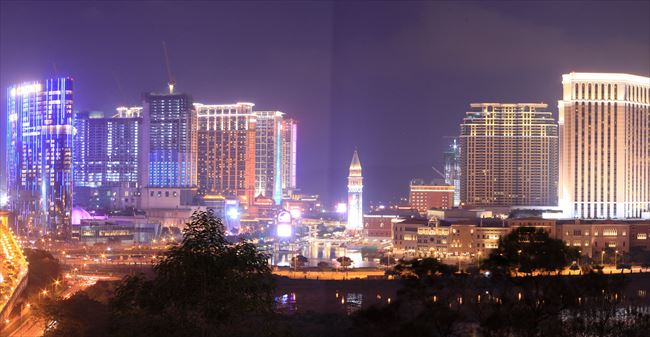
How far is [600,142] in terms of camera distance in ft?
94.9

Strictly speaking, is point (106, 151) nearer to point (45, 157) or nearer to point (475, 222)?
point (45, 157)

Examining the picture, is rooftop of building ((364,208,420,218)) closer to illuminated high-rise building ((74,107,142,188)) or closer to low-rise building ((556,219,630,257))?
low-rise building ((556,219,630,257))

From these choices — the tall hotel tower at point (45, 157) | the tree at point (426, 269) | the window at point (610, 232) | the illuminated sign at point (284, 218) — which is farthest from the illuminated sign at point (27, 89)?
the tree at point (426, 269)

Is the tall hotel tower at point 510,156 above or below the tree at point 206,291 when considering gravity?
above

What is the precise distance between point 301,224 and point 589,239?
1713 cm

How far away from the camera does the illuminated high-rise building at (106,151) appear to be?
43.8m

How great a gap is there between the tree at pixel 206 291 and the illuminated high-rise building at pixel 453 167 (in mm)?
31883

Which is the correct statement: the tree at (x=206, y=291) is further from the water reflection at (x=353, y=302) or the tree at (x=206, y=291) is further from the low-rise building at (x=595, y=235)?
the low-rise building at (x=595, y=235)

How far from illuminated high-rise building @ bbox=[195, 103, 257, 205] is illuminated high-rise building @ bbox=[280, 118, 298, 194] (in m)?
4.64

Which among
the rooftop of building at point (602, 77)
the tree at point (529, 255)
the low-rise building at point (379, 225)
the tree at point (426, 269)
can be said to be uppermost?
the rooftop of building at point (602, 77)

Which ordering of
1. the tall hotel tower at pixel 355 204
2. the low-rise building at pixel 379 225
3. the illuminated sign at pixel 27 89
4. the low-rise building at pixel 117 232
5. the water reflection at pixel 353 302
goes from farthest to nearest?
the tall hotel tower at pixel 355 204, the low-rise building at pixel 379 225, the illuminated sign at pixel 27 89, the low-rise building at pixel 117 232, the water reflection at pixel 353 302

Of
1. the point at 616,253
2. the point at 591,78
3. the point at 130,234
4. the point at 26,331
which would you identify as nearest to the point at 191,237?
the point at 26,331

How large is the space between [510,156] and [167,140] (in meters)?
14.1

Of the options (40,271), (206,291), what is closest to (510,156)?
(40,271)
